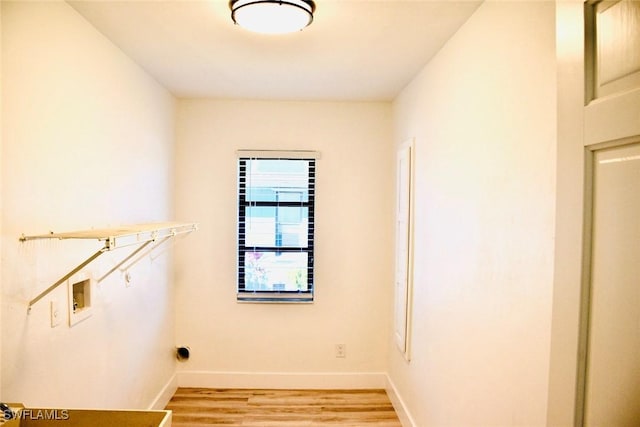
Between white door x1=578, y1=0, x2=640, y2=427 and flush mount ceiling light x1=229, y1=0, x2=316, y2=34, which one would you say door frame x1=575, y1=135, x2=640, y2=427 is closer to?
white door x1=578, y1=0, x2=640, y2=427

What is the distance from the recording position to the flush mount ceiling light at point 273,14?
1622 millimetres

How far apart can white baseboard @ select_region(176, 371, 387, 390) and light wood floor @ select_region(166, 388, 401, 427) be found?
0.17 ft

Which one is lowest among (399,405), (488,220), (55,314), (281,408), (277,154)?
(281,408)

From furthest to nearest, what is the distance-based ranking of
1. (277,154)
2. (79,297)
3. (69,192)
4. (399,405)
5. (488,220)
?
(277,154) → (399,405) → (79,297) → (69,192) → (488,220)

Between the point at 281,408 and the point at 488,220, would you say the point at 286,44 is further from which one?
the point at 281,408

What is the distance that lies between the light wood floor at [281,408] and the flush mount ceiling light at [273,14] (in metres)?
2.67

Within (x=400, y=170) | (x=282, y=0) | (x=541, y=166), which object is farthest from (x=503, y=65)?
(x=400, y=170)

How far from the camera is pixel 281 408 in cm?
309

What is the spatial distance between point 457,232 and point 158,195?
2.19m

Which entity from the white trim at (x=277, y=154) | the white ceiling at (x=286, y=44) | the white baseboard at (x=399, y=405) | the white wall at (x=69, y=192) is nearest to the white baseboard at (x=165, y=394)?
the white wall at (x=69, y=192)

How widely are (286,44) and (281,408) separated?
8.88 ft

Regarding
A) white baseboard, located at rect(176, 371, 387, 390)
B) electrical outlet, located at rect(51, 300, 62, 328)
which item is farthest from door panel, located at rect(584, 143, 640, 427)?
white baseboard, located at rect(176, 371, 387, 390)

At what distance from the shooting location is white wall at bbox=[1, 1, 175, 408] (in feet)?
4.63

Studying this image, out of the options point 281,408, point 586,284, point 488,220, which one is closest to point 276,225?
point 281,408
